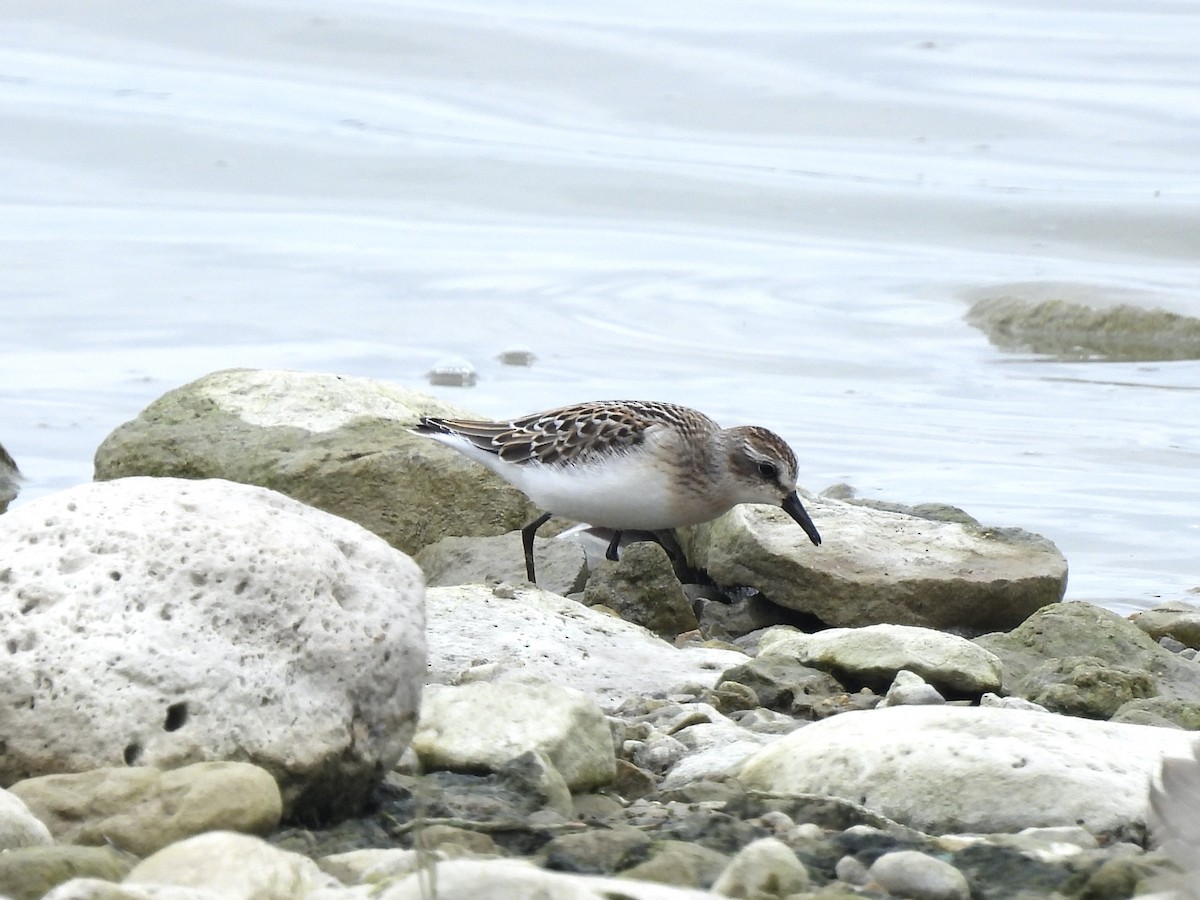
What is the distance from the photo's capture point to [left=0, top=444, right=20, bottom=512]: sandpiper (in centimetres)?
967

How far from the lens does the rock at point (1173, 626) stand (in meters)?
7.31

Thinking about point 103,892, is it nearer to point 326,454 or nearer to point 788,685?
point 788,685

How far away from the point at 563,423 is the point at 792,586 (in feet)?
3.87

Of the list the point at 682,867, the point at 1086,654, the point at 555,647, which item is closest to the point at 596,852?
the point at 682,867

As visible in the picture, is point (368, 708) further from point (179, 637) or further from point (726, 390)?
point (726, 390)

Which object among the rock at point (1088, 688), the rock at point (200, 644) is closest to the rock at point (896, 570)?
the rock at point (1088, 688)

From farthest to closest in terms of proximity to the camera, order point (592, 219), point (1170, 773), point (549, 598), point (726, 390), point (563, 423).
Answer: point (592, 219)
point (726, 390)
point (563, 423)
point (549, 598)
point (1170, 773)

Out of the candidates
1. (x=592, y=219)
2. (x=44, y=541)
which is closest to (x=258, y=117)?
(x=592, y=219)

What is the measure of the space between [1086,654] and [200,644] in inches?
126

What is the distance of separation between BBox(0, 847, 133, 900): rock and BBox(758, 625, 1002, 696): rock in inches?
108

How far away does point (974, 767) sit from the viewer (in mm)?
4395

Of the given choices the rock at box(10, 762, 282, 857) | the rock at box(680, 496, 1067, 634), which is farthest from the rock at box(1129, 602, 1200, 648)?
the rock at box(10, 762, 282, 857)

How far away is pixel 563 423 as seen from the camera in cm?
791

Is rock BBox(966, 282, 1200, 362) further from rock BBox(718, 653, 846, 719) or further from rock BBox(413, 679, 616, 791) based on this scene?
rock BBox(413, 679, 616, 791)
